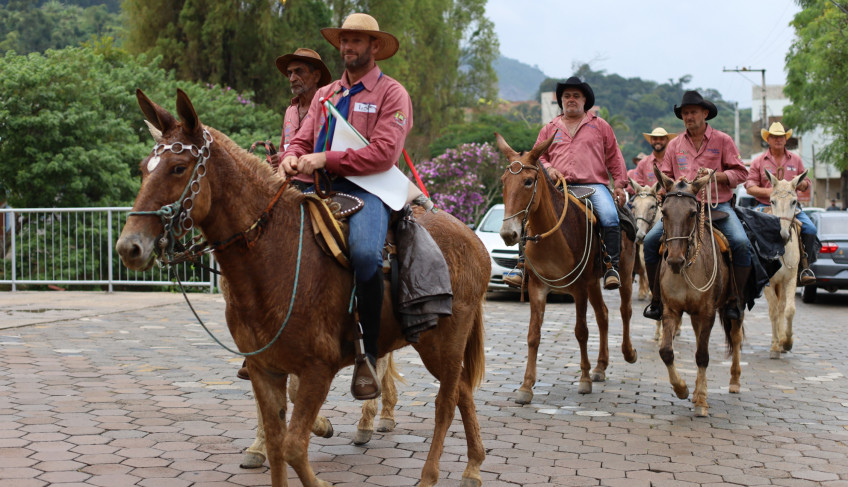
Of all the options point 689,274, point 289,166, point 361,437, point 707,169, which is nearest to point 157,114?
point 289,166

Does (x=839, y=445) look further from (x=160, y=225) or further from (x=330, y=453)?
(x=160, y=225)

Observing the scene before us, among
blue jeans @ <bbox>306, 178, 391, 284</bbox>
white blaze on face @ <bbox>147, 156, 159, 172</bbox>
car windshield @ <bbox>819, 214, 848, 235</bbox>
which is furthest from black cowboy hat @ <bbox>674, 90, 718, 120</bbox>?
car windshield @ <bbox>819, 214, 848, 235</bbox>

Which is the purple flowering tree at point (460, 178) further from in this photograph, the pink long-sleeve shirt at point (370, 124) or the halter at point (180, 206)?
the halter at point (180, 206)

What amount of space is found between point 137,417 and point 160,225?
3220 millimetres

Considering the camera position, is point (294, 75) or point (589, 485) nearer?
point (589, 485)

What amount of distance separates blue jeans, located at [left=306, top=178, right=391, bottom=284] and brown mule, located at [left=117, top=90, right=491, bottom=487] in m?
0.14

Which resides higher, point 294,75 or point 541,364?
point 294,75

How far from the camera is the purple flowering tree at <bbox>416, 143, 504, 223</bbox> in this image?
28.1 metres

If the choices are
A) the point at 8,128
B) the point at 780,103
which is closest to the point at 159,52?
the point at 8,128

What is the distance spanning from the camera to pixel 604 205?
→ 8.97m

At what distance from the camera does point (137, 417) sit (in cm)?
673

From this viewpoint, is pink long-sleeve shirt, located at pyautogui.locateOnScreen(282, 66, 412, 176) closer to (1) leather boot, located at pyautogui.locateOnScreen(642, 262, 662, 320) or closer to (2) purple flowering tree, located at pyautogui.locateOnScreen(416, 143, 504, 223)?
(1) leather boot, located at pyautogui.locateOnScreen(642, 262, 662, 320)

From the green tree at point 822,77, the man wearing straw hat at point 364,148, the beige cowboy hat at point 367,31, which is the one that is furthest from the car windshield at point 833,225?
the green tree at point 822,77

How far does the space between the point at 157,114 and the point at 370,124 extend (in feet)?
4.42
